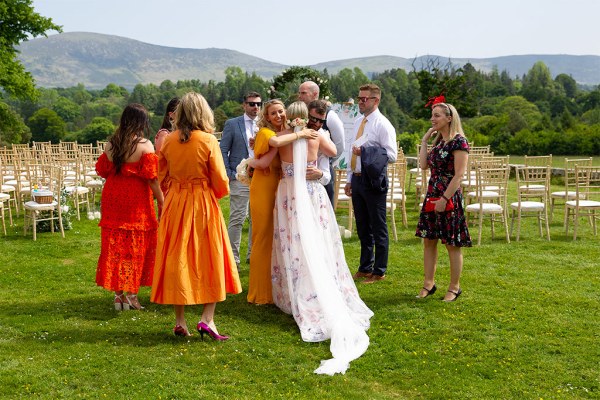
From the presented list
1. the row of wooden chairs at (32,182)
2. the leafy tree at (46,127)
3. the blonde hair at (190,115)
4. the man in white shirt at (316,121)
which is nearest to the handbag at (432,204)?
the man in white shirt at (316,121)

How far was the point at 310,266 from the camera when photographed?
591cm

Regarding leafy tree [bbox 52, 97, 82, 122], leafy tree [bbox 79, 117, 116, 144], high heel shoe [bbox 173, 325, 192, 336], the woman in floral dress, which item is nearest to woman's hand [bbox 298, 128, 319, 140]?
the woman in floral dress

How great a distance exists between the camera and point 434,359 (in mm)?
5109

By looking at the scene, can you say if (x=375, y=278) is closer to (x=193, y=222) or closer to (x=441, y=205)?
(x=441, y=205)

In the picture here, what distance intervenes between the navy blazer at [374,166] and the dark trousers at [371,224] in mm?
93

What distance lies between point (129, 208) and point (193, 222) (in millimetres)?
1031

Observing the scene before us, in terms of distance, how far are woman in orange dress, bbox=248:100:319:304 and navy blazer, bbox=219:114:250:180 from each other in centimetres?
142

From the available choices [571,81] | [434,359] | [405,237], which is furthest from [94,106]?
[434,359]

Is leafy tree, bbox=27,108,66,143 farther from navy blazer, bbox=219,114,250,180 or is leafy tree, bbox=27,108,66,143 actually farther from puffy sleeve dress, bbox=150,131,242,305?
puffy sleeve dress, bbox=150,131,242,305

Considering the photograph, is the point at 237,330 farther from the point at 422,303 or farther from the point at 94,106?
the point at 94,106

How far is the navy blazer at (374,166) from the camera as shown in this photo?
23.8ft

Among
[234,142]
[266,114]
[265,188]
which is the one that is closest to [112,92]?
[234,142]

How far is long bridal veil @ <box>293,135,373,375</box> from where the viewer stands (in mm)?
5508

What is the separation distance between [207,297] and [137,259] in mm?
1172
